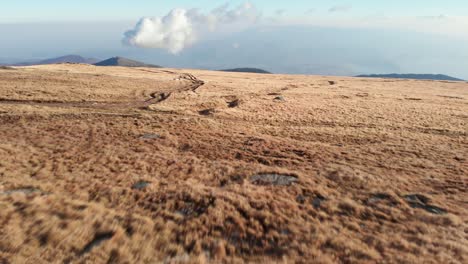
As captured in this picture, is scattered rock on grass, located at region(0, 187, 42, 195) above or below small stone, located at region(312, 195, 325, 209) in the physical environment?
below

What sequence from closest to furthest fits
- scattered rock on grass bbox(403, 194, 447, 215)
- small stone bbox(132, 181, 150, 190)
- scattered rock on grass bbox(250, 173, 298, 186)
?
scattered rock on grass bbox(403, 194, 447, 215) → small stone bbox(132, 181, 150, 190) → scattered rock on grass bbox(250, 173, 298, 186)

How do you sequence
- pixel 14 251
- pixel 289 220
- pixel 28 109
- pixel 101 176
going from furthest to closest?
1. pixel 28 109
2. pixel 101 176
3. pixel 289 220
4. pixel 14 251

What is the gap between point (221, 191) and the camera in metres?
13.9

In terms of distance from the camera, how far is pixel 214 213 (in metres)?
11.6

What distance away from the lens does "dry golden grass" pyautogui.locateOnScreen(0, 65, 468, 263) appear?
9.45 m

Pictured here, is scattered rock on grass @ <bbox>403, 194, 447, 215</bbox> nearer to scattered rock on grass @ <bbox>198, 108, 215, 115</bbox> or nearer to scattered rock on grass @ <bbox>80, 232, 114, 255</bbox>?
scattered rock on grass @ <bbox>80, 232, 114, 255</bbox>

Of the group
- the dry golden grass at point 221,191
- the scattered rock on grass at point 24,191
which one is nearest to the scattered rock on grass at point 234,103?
the dry golden grass at point 221,191

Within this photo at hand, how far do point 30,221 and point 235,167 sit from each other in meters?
10.5

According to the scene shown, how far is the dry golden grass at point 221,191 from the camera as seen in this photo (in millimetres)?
9453

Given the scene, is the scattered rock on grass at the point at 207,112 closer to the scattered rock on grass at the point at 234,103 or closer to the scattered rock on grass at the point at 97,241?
the scattered rock on grass at the point at 234,103

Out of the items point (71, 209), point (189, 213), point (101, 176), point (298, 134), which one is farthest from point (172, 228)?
point (298, 134)

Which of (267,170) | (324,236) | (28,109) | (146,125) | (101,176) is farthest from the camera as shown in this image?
(28,109)

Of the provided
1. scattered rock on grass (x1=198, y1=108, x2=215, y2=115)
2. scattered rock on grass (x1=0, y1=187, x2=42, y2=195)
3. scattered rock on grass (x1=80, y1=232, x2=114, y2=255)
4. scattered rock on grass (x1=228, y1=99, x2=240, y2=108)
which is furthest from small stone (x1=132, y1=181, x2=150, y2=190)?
scattered rock on grass (x1=228, y1=99, x2=240, y2=108)

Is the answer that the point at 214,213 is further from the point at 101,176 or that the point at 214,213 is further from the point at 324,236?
the point at 101,176
